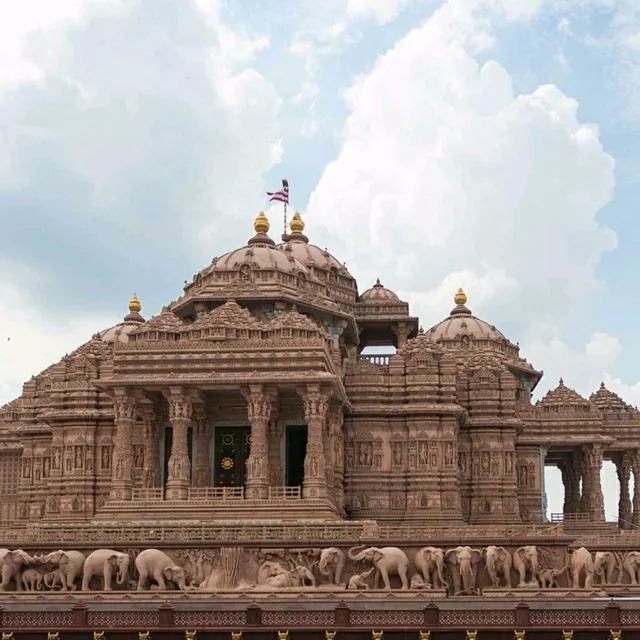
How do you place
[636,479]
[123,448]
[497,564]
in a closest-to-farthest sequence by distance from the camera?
[497,564] → [123,448] → [636,479]

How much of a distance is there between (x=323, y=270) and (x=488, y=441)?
46.4 feet

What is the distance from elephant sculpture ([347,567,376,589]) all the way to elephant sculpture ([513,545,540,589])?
16.2ft

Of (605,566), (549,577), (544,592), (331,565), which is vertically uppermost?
(605,566)

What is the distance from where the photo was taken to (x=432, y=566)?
42344mm

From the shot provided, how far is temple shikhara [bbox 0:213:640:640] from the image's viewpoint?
3203cm

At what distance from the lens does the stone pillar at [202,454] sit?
52438 millimetres

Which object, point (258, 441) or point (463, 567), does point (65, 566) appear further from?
point (463, 567)

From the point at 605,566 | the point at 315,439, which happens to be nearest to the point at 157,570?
the point at 315,439

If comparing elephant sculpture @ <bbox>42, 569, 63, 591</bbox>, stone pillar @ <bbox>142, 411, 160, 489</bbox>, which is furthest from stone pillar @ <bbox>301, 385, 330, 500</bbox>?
elephant sculpture @ <bbox>42, 569, 63, 591</bbox>

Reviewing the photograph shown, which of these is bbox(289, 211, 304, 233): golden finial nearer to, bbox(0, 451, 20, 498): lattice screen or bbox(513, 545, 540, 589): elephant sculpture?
bbox(0, 451, 20, 498): lattice screen

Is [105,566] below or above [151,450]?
below

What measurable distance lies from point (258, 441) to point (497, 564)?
1128cm

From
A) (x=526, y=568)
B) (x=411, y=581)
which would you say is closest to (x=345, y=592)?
(x=411, y=581)

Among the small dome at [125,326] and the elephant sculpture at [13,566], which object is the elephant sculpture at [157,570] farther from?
the small dome at [125,326]
